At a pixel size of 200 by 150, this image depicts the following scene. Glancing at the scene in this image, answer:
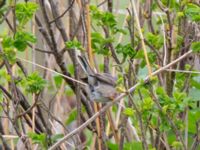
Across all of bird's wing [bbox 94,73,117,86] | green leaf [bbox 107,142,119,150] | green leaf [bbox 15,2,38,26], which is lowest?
green leaf [bbox 107,142,119,150]

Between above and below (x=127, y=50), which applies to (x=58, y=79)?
below

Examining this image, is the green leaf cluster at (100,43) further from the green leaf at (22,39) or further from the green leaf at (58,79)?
the green leaf at (58,79)

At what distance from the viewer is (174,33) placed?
139 centimetres

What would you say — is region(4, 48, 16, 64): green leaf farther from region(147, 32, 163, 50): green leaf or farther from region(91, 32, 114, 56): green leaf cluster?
region(147, 32, 163, 50): green leaf

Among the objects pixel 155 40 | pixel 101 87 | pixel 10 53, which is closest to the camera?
pixel 101 87

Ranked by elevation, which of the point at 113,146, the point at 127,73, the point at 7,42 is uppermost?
the point at 7,42

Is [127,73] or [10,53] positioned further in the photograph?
[127,73]

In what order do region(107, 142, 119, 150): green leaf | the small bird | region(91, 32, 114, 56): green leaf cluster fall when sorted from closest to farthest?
the small bird → region(91, 32, 114, 56): green leaf cluster → region(107, 142, 119, 150): green leaf

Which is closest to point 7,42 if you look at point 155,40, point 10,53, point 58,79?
point 10,53

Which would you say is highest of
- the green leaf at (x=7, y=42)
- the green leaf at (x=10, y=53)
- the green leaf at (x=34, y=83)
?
the green leaf at (x=7, y=42)

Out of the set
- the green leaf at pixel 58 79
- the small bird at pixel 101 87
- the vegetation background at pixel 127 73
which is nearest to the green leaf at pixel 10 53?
the vegetation background at pixel 127 73

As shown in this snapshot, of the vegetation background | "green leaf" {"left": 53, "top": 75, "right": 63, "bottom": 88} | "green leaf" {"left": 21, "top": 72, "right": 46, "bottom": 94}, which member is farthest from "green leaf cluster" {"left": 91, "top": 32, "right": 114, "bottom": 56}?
"green leaf" {"left": 53, "top": 75, "right": 63, "bottom": 88}

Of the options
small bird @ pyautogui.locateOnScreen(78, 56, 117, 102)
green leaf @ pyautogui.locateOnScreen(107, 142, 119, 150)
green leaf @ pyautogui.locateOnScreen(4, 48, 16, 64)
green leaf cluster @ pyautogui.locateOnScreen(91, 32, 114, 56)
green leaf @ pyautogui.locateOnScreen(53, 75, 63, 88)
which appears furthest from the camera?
green leaf @ pyautogui.locateOnScreen(53, 75, 63, 88)

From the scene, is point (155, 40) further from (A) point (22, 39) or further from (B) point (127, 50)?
(A) point (22, 39)
